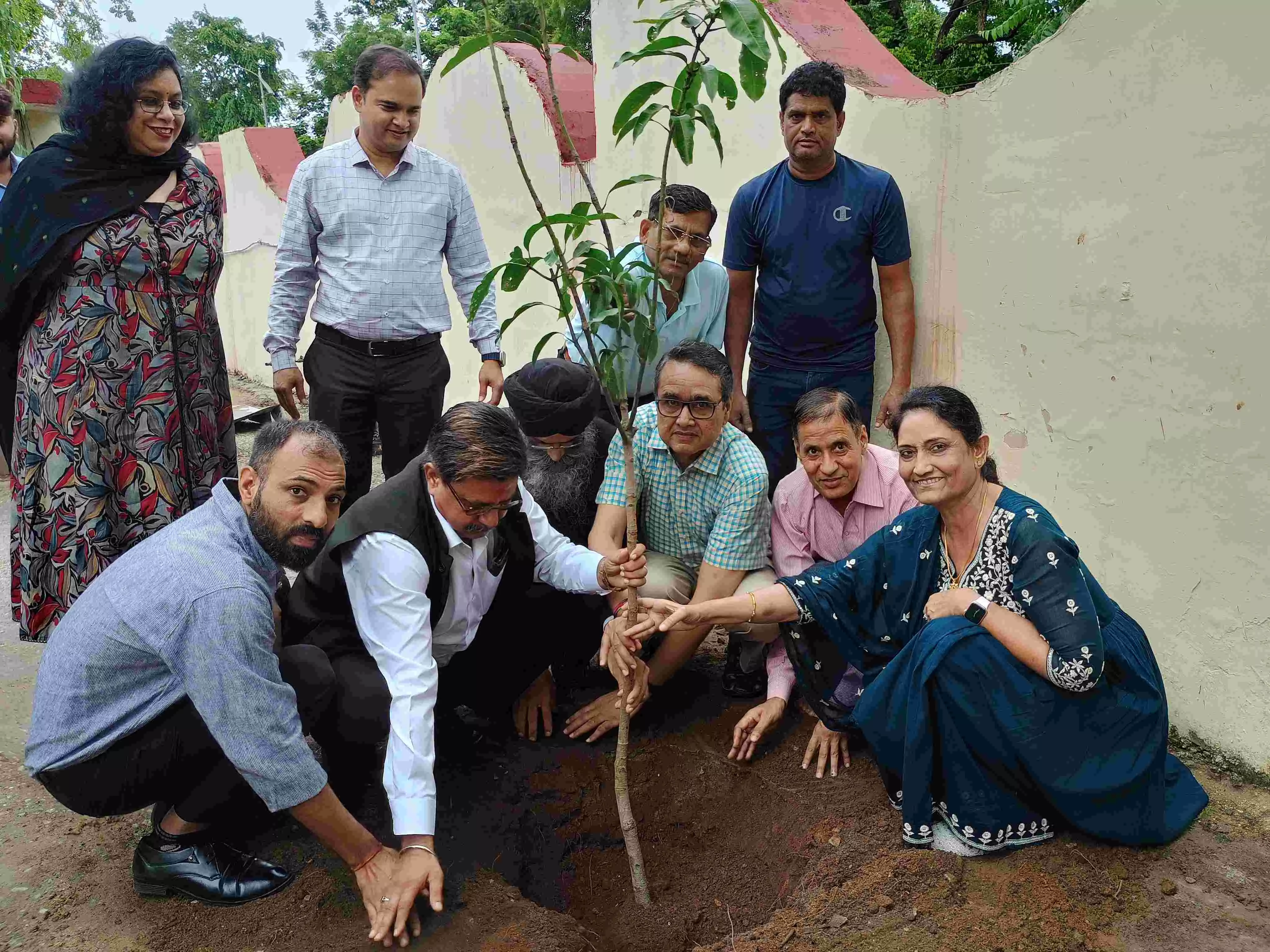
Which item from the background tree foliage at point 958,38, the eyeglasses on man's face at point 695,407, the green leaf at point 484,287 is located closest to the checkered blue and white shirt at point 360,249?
the eyeglasses on man's face at point 695,407

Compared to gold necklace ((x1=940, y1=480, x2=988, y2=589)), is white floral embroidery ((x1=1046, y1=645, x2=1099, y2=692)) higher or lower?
lower

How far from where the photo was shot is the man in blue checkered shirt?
2982 mm

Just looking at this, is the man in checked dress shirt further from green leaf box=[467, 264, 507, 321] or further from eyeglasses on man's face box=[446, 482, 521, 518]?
green leaf box=[467, 264, 507, 321]

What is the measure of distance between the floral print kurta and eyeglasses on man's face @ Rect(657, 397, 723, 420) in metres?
1.45

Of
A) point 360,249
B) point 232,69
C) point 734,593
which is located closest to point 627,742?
point 734,593

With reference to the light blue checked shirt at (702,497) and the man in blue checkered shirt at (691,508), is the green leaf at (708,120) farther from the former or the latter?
the light blue checked shirt at (702,497)

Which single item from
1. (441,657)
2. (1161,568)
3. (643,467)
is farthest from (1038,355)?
(441,657)

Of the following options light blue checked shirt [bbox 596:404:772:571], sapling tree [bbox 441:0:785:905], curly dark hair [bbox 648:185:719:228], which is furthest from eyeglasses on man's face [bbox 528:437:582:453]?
sapling tree [bbox 441:0:785:905]

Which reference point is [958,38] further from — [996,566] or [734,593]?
[996,566]

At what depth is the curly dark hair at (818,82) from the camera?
3191 mm

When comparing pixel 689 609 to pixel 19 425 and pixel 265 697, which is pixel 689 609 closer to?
pixel 265 697

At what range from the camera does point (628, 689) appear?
2.58m

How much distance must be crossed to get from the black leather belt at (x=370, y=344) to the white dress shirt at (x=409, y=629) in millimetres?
1083

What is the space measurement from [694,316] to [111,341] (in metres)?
1.83
